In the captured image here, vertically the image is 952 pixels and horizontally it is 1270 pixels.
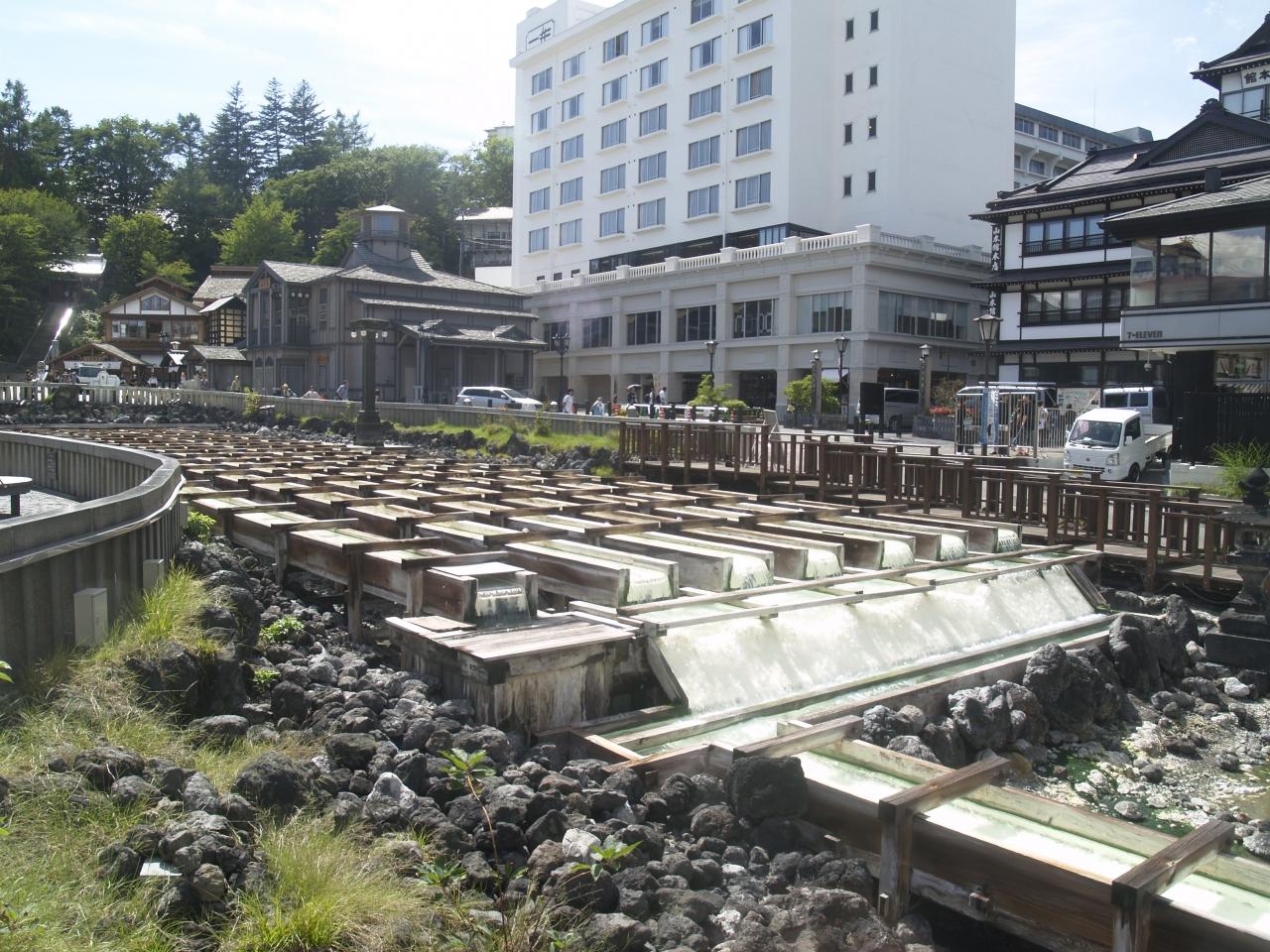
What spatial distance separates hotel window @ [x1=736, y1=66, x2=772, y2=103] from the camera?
51.8 metres

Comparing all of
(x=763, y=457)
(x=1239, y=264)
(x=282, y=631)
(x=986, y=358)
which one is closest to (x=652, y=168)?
(x=986, y=358)

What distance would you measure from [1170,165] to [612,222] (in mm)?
32703

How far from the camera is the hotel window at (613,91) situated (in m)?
61.4

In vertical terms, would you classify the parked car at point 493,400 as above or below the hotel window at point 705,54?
below

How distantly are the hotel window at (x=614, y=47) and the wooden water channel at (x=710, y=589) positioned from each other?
47.6m

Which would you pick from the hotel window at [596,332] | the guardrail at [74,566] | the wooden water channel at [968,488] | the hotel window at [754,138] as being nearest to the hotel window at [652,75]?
the hotel window at [754,138]

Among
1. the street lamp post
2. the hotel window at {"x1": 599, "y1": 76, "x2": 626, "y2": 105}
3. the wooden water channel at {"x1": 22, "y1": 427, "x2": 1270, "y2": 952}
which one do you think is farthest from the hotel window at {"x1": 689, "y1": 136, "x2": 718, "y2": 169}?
the wooden water channel at {"x1": 22, "y1": 427, "x2": 1270, "y2": 952}

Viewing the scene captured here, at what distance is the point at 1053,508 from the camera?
15.2 meters

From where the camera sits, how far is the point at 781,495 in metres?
19.2

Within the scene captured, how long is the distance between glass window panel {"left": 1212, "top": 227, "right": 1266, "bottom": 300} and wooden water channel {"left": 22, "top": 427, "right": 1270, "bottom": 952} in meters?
11.6

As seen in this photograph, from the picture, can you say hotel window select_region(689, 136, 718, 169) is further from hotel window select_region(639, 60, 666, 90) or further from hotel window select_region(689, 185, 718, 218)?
hotel window select_region(639, 60, 666, 90)

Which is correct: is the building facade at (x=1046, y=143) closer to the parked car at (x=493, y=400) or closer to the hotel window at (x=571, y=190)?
the hotel window at (x=571, y=190)

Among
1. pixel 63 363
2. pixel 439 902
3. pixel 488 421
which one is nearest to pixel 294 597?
pixel 439 902

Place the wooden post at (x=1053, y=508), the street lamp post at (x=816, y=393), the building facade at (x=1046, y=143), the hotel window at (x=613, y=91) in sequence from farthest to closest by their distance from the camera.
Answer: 1. the building facade at (x=1046, y=143)
2. the hotel window at (x=613, y=91)
3. the street lamp post at (x=816, y=393)
4. the wooden post at (x=1053, y=508)
